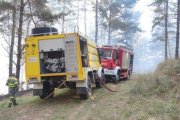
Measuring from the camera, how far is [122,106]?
41.9ft

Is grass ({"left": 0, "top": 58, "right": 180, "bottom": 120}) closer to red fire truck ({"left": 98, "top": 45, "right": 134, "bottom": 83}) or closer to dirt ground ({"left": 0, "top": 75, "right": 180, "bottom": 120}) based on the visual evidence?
dirt ground ({"left": 0, "top": 75, "right": 180, "bottom": 120})

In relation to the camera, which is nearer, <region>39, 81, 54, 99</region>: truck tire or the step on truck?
the step on truck

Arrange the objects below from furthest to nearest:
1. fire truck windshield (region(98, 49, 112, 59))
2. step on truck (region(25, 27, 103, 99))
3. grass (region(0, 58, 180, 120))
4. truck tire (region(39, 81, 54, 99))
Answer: fire truck windshield (region(98, 49, 112, 59))
truck tire (region(39, 81, 54, 99))
step on truck (region(25, 27, 103, 99))
grass (region(0, 58, 180, 120))

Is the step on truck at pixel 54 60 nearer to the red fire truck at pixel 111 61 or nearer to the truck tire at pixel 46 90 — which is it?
the truck tire at pixel 46 90

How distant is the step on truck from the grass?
90 centimetres

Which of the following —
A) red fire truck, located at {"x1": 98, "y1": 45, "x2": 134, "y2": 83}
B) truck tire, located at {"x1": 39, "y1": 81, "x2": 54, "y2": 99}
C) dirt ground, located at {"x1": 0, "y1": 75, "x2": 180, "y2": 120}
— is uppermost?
red fire truck, located at {"x1": 98, "y1": 45, "x2": 134, "y2": 83}

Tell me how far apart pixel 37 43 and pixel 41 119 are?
4.05 meters

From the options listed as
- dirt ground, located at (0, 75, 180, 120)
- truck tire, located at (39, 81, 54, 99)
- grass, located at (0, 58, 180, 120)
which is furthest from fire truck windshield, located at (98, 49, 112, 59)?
truck tire, located at (39, 81, 54, 99)

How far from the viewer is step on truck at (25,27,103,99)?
14.5 m

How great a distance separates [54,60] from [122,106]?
4307 millimetres

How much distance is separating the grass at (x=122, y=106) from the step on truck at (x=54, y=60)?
90 cm

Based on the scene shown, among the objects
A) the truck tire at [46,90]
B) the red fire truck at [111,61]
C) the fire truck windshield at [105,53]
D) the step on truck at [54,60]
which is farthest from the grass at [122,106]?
the fire truck windshield at [105,53]

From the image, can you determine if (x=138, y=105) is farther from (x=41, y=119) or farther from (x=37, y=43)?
(x=37, y=43)

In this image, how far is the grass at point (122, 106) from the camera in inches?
428
